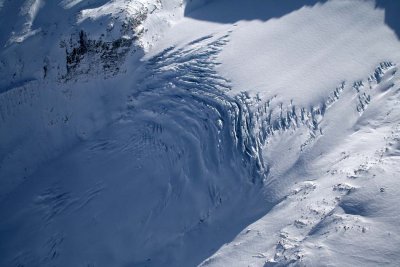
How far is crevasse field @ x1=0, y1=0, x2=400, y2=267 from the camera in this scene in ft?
28.0

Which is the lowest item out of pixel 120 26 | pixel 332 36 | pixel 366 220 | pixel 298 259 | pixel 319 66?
pixel 298 259

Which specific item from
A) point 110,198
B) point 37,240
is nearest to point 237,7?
point 110,198

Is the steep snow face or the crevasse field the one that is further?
the steep snow face

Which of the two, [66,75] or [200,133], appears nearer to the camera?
[200,133]

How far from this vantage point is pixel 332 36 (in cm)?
1145

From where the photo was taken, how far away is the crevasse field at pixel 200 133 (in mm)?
8539

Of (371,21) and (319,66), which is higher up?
(371,21)

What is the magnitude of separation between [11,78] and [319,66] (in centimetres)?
1065

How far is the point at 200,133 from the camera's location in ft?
35.5

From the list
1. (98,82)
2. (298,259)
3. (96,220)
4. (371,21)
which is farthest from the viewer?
(98,82)

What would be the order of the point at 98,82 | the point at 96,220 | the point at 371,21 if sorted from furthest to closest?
1. the point at 98,82
2. the point at 371,21
3. the point at 96,220

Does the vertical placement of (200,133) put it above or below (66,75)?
below

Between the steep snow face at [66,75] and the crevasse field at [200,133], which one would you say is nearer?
the crevasse field at [200,133]

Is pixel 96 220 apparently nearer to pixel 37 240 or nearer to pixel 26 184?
pixel 37 240
